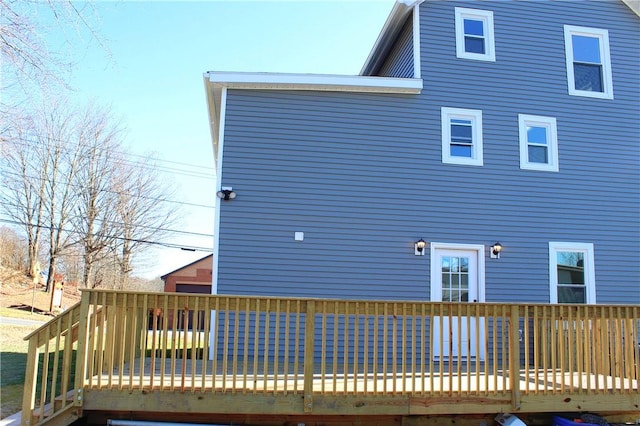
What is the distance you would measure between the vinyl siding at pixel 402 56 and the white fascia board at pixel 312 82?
1.81ft

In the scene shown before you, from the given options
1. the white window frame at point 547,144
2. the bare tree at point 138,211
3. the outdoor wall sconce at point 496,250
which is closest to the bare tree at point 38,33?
the outdoor wall sconce at point 496,250

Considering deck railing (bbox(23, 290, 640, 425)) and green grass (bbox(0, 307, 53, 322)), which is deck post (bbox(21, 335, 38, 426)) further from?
green grass (bbox(0, 307, 53, 322))

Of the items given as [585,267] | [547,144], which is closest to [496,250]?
[585,267]

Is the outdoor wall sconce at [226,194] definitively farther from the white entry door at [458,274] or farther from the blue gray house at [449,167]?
the white entry door at [458,274]

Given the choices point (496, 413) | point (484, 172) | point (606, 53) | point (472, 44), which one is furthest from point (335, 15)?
point (496, 413)

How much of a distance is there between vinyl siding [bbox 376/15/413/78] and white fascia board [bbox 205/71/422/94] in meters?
0.55

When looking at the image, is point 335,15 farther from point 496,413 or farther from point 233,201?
point 496,413

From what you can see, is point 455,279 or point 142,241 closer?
point 455,279

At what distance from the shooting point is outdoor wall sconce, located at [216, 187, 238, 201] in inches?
283

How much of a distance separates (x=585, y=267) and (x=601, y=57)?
12.2ft

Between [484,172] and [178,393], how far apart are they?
224 inches

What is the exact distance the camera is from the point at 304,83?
7512mm

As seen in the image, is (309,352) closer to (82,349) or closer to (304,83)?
(82,349)

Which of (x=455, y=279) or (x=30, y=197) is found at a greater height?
(x=30, y=197)
